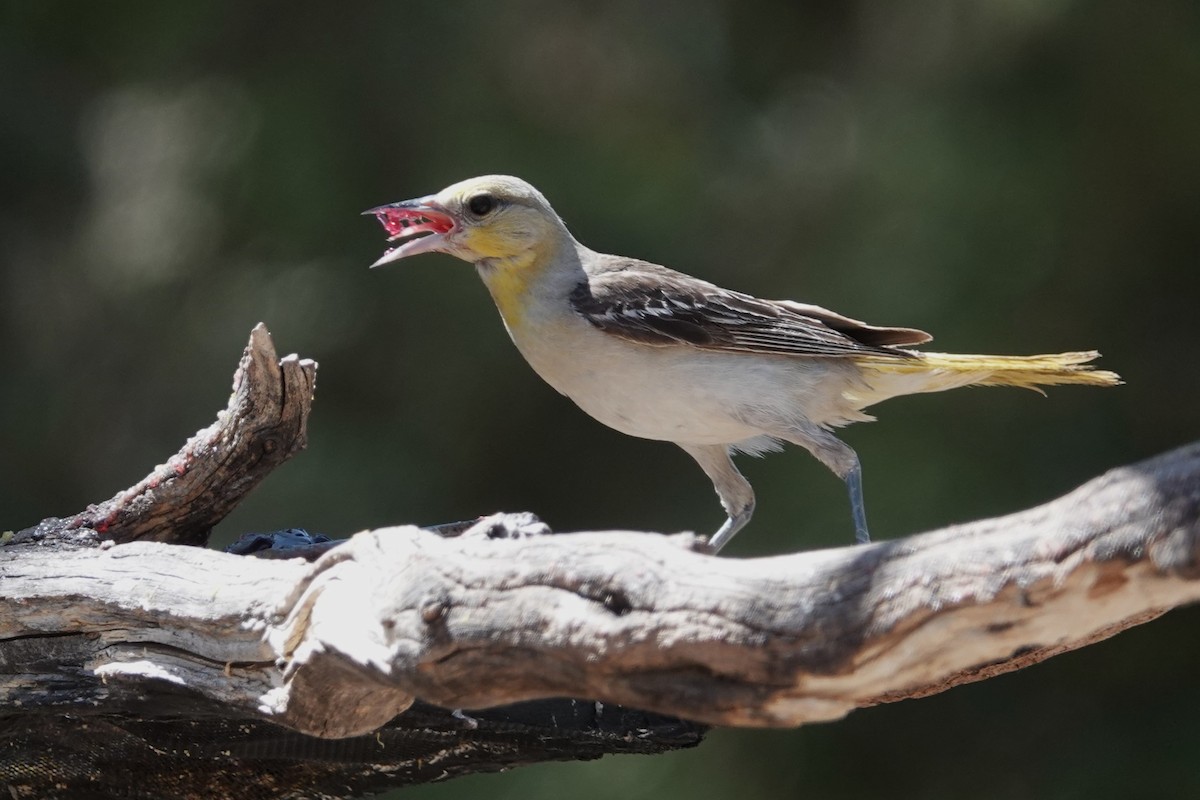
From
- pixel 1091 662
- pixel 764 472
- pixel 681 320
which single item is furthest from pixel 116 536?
pixel 1091 662

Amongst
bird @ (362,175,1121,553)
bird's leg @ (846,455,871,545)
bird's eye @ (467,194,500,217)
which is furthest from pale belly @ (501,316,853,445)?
bird's eye @ (467,194,500,217)

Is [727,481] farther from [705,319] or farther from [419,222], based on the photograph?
[419,222]

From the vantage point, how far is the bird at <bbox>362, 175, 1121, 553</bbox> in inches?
142

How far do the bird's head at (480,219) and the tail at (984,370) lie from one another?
3.63ft

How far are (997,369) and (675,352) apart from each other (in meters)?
0.97

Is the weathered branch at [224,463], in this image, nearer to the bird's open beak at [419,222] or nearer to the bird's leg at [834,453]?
the bird's open beak at [419,222]

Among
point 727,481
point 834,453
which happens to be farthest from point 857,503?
point 727,481

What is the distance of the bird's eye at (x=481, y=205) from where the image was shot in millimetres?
3680

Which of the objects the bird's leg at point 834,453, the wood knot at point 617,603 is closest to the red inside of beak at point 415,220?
the bird's leg at point 834,453

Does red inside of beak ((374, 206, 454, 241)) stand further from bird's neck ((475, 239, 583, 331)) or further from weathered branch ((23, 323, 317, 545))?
weathered branch ((23, 323, 317, 545))

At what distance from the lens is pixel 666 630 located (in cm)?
195

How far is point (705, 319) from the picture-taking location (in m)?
3.81

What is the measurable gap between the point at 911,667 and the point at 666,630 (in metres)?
0.37

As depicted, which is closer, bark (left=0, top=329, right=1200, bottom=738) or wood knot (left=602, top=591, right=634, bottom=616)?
bark (left=0, top=329, right=1200, bottom=738)
